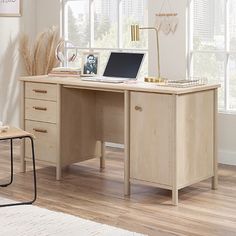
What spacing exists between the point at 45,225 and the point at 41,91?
1.54 m

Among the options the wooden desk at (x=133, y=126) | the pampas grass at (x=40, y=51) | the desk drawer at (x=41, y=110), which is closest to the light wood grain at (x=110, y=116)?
the wooden desk at (x=133, y=126)

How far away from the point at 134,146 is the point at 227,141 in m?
1.35

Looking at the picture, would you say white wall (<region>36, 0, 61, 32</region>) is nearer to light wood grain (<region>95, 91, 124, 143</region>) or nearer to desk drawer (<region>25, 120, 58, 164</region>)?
light wood grain (<region>95, 91, 124, 143</region>)

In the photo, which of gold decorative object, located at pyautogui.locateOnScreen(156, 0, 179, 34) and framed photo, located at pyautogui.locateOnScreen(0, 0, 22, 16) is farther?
framed photo, located at pyautogui.locateOnScreen(0, 0, 22, 16)

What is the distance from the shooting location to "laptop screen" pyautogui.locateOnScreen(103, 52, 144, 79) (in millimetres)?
4871

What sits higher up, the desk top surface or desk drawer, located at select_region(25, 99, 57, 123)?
the desk top surface

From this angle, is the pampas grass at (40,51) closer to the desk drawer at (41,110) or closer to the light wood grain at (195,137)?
the desk drawer at (41,110)

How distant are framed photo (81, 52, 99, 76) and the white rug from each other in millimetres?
1452

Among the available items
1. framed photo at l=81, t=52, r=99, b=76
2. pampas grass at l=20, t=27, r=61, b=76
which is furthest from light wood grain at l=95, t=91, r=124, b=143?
pampas grass at l=20, t=27, r=61, b=76

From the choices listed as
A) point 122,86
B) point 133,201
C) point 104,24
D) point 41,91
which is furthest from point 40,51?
point 133,201

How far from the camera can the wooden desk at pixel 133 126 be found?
439 cm

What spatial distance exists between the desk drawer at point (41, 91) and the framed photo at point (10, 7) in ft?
5.62

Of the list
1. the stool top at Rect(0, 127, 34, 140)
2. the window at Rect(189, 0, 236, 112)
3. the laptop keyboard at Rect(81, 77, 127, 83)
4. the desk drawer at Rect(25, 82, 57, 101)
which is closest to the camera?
the stool top at Rect(0, 127, 34, 140)

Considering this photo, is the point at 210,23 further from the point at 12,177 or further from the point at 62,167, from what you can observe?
the point at 12,177
